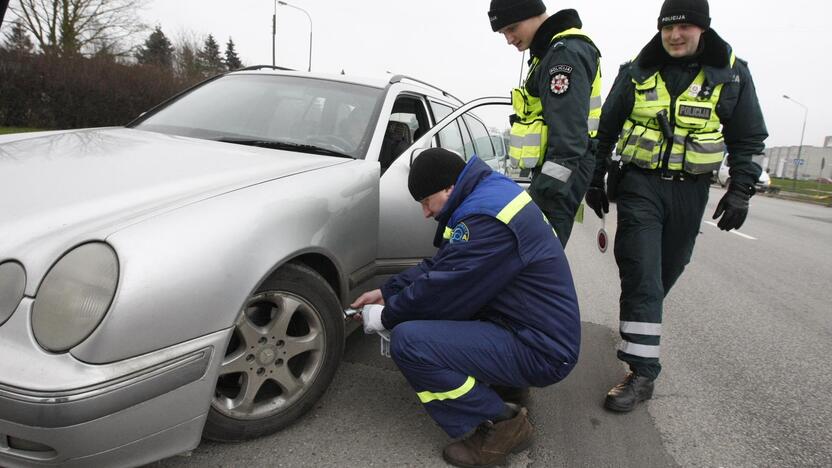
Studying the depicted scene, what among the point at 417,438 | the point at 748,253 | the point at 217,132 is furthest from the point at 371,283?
the point at 748,253

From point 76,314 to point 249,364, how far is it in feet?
2.06

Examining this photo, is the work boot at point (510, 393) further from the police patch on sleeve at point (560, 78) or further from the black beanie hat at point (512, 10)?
the black beanie hat at point (512, 10)

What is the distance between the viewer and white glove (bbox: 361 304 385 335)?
217cm

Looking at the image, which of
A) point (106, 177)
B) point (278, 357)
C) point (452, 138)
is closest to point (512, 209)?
point (278, 357)

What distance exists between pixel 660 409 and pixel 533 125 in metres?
1.52

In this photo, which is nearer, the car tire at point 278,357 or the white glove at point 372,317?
the car tire at point 278,357

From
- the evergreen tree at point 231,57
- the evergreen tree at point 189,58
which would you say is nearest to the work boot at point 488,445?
the evergreen tree at point 189,58

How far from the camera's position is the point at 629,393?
2521 mm

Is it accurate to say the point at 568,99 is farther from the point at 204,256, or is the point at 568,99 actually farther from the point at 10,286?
the point at 10,286

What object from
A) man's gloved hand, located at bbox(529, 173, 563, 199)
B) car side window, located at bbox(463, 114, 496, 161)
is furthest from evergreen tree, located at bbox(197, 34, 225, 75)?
man's gloved hand, located at bbox(529, 173, 563, 199)

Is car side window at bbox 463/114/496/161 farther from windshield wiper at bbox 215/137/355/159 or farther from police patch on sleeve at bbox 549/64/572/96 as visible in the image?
windshield wiper at bbox 215/137/355/159

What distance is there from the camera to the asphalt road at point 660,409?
6.75 feet

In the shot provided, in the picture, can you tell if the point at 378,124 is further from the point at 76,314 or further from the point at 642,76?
the point at 76,314

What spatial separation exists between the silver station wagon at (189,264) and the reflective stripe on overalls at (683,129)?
1154 millimetres
